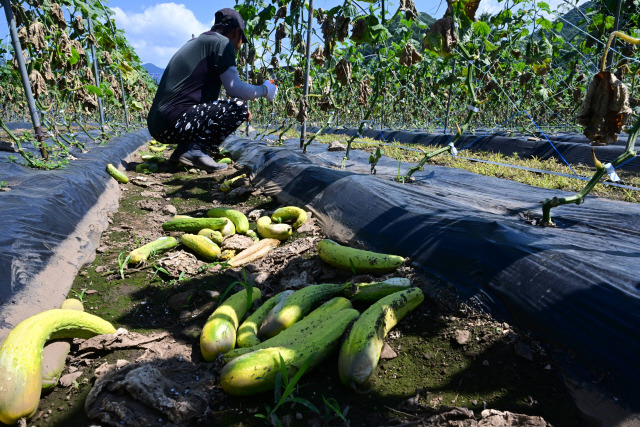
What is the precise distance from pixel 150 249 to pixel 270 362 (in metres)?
1.90

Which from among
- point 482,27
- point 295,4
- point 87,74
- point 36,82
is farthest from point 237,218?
point 87,74

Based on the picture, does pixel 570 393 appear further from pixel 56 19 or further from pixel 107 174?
pixel 56 19

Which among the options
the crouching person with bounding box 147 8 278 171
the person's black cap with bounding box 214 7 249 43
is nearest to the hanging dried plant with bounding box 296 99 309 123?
the crouching person with bounding box 147 8 278 171

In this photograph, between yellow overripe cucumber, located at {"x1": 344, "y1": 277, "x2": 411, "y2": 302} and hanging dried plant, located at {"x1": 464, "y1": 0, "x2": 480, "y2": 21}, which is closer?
yellow overripe cucumber, located at {"x1": 344, "y1": 277, "x2": 411, "y2": 302}

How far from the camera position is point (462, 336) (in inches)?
73.9

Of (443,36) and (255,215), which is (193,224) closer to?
(255,215)

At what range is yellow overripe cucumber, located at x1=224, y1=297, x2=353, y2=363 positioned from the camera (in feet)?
5.79

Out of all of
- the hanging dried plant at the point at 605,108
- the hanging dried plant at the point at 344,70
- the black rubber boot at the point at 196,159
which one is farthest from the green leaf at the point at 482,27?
the black rubber boot at the point at 196,159

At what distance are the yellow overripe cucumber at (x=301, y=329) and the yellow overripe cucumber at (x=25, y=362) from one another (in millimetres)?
764

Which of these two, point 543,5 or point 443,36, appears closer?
point 443,36

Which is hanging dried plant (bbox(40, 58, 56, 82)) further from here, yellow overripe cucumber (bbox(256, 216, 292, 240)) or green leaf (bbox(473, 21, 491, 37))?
green leaf (bbox(473, 21, 491, 37))

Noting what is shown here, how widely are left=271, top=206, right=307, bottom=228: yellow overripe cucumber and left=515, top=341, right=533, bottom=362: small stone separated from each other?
2232mm

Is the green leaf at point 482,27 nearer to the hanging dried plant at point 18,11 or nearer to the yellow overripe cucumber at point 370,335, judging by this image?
the yellow overripe cucumber at point 370,335

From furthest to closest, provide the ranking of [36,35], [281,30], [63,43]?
1. [281,30]
2. [63,43]
3. [36,35]
